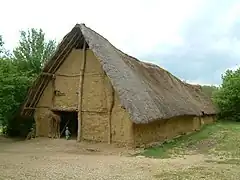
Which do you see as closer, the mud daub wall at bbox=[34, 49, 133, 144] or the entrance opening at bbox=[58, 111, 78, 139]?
the mud daub wall at bbox=[34, 49, 133, 144]

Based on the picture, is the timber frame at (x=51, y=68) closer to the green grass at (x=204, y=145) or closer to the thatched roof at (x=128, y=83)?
the thatched roof at (x=128, y=83)

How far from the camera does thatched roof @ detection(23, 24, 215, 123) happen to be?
1830 centimetres

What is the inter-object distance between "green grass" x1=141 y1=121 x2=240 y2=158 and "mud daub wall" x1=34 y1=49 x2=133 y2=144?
1.93m

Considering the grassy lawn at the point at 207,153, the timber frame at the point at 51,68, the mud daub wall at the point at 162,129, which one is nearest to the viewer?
the grassy lawn at the point at 207,153

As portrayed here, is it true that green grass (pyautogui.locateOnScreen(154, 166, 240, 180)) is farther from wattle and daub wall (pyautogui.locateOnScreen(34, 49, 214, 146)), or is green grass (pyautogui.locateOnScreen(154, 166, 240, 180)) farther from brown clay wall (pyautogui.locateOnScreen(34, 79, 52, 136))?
brown clay wall (pyautogui.locateOnScreen(34, 79, 52, 136))

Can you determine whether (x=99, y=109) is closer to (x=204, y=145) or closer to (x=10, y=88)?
(x=10, y=88)

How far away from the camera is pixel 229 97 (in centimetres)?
3481

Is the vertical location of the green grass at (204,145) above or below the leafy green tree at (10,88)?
below

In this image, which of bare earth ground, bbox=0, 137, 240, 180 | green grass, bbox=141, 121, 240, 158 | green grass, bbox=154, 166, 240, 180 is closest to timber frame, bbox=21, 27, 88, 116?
bare earth ground, bbox=0, 137, 240, 180

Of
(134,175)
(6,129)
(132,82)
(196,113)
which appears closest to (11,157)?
(134,175)

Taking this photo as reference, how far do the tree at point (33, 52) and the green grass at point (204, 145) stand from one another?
1153cm

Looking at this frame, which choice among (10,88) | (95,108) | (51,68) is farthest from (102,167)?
(10,88)

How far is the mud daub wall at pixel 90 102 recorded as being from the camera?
18844mm

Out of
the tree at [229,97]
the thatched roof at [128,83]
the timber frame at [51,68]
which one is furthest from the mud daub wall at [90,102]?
the tree at [229,97]
